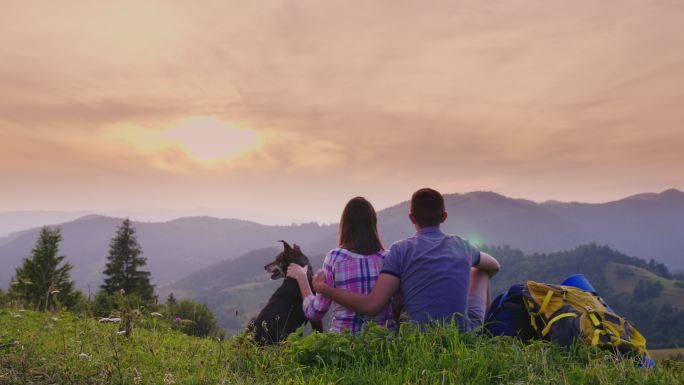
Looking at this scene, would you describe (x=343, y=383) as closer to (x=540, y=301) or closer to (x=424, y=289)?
(x=424, y=289)

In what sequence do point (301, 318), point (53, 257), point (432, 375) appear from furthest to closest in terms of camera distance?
1. point (53, 257)
2. point (301, 318)
3. point (432, 375)

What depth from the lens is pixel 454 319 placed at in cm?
500

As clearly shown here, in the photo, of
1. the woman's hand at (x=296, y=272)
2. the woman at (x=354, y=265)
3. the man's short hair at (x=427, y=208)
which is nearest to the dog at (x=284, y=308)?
the woman's hand at (x=296, y=272)

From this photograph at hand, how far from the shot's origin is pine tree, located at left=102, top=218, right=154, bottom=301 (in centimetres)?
3934

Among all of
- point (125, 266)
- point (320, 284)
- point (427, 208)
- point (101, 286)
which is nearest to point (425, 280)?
point (427, 208)

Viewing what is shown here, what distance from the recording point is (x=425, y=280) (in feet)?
16.6

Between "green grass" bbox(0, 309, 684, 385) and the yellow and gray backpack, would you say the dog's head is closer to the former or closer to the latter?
"green grass" bbox(0, 309, 684, 385)

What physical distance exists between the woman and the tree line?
2.37 meters

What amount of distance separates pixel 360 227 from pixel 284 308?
5.50 ft

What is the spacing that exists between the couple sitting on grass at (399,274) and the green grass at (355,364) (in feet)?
1.51

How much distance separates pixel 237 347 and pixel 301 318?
1579 millimetres

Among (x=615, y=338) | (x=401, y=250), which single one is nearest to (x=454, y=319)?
(x=401, y=250)

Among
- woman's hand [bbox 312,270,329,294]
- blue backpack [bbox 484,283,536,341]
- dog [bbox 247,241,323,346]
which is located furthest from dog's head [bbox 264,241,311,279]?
blue backpack [bbox 484,283,536,341]

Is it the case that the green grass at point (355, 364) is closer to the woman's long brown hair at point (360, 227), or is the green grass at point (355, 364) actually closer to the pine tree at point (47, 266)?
the woman's long brown hair at point (360, 227)
